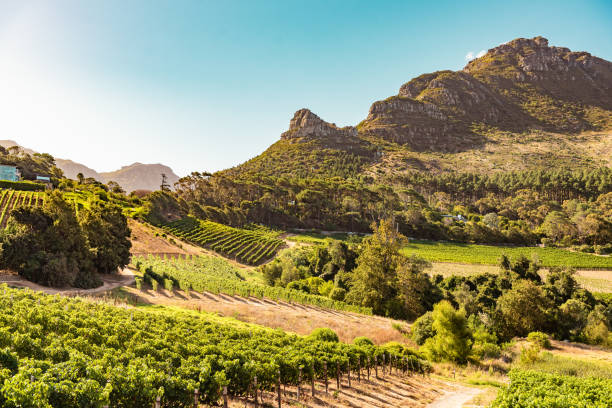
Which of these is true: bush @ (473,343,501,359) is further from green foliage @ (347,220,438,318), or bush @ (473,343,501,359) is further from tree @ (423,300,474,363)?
green foliage @ (347,220,438,318)

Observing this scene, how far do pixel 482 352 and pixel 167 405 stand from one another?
33997mm

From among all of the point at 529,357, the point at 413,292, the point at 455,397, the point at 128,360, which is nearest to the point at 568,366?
the point at 529,357

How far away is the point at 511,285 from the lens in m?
45.9

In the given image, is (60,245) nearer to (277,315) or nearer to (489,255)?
(277,315)

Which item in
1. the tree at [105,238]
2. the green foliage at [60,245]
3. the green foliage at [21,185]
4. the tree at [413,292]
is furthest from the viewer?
the green foliage at [21,185]

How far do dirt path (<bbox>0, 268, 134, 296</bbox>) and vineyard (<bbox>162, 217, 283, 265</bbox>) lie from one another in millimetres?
32775

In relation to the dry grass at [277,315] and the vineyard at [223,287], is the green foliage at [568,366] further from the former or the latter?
the vineyard at [223,287]

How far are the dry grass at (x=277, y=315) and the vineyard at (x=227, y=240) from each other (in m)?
33.6

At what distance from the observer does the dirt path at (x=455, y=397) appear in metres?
18.3

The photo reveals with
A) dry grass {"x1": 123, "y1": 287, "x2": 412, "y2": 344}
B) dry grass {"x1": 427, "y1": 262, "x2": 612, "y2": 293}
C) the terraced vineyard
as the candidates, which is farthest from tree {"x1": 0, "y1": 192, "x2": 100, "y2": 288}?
dry grass {"x1": 427, "y1": 262, "x2": 612, "y2": 293}

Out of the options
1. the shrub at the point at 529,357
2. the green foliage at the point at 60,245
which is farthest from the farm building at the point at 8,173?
the shrub at the point at 529,357

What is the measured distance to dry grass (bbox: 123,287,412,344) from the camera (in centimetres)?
3250

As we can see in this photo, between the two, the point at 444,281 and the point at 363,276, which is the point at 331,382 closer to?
the point at 363,276

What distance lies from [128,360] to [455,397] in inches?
755
